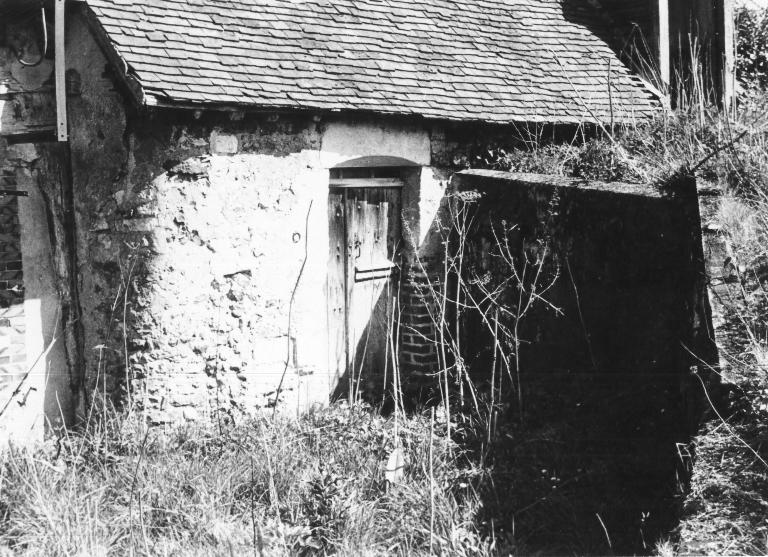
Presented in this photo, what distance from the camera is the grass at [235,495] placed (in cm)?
498

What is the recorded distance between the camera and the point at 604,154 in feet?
26.5

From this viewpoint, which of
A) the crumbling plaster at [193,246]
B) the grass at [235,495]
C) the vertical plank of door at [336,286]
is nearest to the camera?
the grass at [235,495]

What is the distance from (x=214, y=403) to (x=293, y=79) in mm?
2905

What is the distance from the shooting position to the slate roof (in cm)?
680

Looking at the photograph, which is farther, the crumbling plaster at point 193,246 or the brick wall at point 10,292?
the brick wall at point 10,292

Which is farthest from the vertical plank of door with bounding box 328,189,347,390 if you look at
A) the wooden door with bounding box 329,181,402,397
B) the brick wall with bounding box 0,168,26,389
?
the brick wall with bounding box 0,168,26,389

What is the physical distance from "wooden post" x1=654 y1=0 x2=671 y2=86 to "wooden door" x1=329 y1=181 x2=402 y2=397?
4.08 metres

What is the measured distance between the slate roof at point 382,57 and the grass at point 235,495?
270 cm

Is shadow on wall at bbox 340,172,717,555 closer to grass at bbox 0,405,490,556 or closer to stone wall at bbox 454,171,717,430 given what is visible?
stone wall at bbox 454,171,717,430

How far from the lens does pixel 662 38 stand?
10.1 m

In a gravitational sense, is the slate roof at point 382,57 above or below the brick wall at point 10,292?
above

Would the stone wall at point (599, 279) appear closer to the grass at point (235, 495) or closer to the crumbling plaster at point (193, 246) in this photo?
the grass at point (235, 495)

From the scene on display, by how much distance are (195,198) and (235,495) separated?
2486 mm

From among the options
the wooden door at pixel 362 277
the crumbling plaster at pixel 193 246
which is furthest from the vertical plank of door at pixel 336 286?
the crumbling plaster at pixel 193 246
